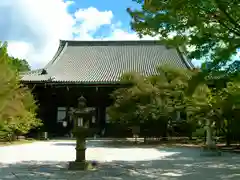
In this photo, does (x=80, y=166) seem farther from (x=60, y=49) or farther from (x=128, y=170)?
(x=60, y=49)

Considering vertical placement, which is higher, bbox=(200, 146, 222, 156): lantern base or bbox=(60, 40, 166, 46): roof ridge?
bbox=(60, 40, 166, 46): roof ridge

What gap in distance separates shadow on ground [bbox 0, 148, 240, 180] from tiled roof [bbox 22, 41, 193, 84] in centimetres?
1654

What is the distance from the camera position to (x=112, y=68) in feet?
107

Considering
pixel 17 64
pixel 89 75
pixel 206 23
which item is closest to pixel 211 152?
pixel 206 23

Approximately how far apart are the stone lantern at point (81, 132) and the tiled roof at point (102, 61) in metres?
17.0

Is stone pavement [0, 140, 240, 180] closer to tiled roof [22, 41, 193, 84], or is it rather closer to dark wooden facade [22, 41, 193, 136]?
dark wooden facade [22, 41, 193, 136]

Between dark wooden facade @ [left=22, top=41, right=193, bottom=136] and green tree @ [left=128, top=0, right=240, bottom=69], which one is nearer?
green tree @ [left=128, top=0, right=240, bottom=69]

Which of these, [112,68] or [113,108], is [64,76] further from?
[113,108]

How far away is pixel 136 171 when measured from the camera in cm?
1112

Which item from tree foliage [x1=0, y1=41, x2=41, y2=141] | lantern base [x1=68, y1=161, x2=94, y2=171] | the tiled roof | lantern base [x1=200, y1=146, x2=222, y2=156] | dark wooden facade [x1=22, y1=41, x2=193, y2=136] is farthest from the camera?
the tiled roof

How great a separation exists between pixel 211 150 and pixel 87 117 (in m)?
7.07

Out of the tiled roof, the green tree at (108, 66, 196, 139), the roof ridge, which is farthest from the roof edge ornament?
the green tree at (108, 66, 196, 139)

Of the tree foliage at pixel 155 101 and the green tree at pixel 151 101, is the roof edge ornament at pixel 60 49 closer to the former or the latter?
the tree foliage at pixel 155 101

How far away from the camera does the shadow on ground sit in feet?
32.9
